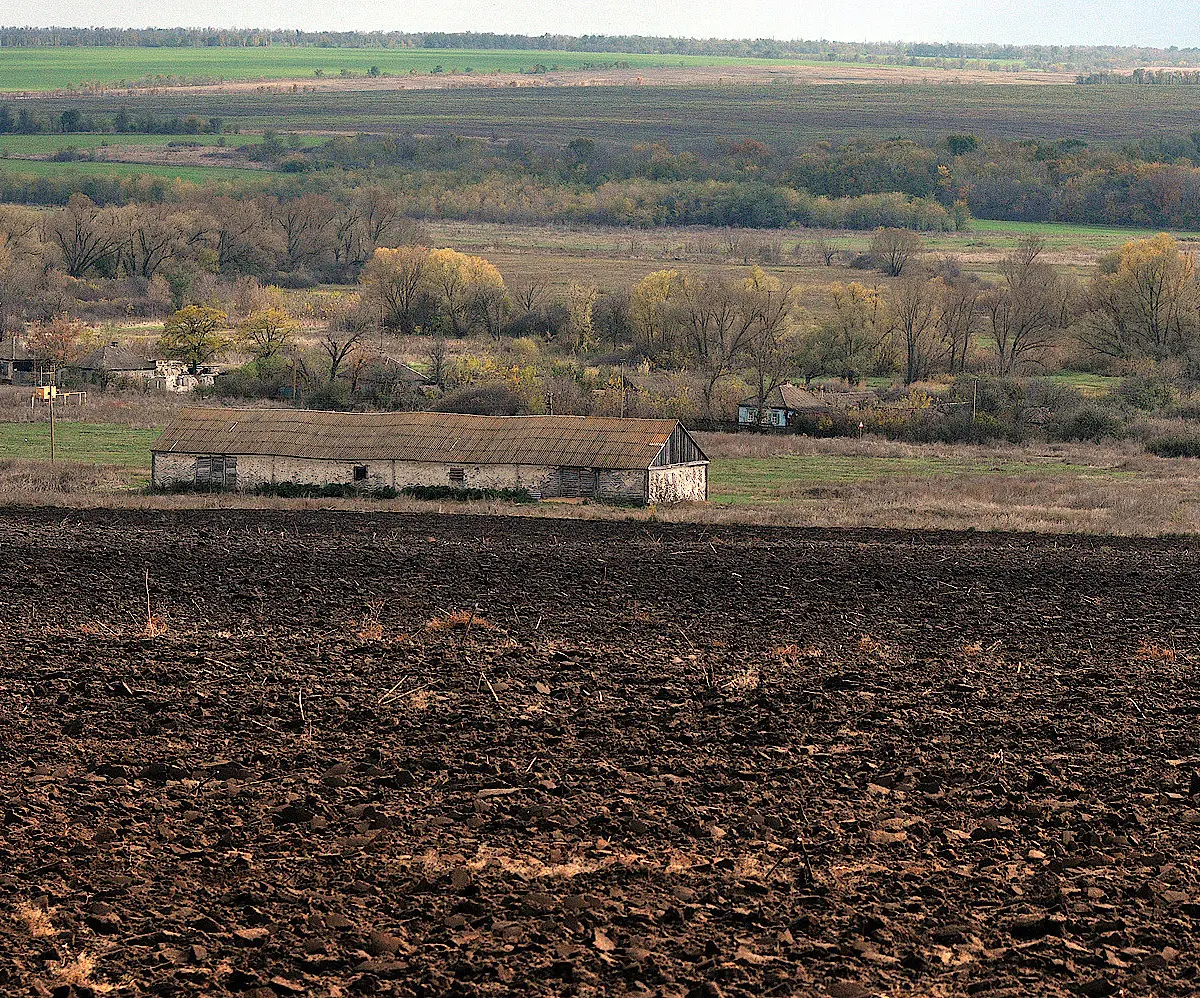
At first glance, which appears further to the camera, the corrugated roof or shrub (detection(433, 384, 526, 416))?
shrub (detection(433, 384, 526, 416))

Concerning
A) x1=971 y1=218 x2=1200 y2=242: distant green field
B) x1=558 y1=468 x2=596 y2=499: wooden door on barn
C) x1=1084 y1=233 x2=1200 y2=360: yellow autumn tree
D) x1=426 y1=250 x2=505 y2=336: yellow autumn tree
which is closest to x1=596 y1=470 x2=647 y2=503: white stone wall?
x1=558 y1=468 x2=596 y2=499: wooden door on barn

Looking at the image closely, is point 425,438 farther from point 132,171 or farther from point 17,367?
point 132,171

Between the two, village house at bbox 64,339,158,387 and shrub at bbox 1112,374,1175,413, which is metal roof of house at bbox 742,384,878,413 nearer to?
shrub at bbox 1112,374,1175,413

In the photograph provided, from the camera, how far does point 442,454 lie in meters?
37.5

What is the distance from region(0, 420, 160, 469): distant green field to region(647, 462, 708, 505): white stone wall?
14.3 meters

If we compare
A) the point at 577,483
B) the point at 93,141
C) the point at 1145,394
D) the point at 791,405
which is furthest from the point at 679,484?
the point at 93,141

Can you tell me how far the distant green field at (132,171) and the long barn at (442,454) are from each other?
4334 inches

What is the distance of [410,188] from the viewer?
169 meters

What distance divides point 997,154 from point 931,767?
531 ft

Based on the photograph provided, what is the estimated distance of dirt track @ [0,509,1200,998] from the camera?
1051 centimetres

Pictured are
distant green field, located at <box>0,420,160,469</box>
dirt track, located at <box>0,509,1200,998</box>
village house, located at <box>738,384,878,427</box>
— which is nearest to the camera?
dirt track, located at <box>0,509,1200,998</box>

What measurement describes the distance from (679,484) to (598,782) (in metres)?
24.2

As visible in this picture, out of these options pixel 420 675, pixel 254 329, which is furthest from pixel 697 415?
pixel 420 675

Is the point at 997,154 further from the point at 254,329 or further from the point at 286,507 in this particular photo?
the point at 286,507
